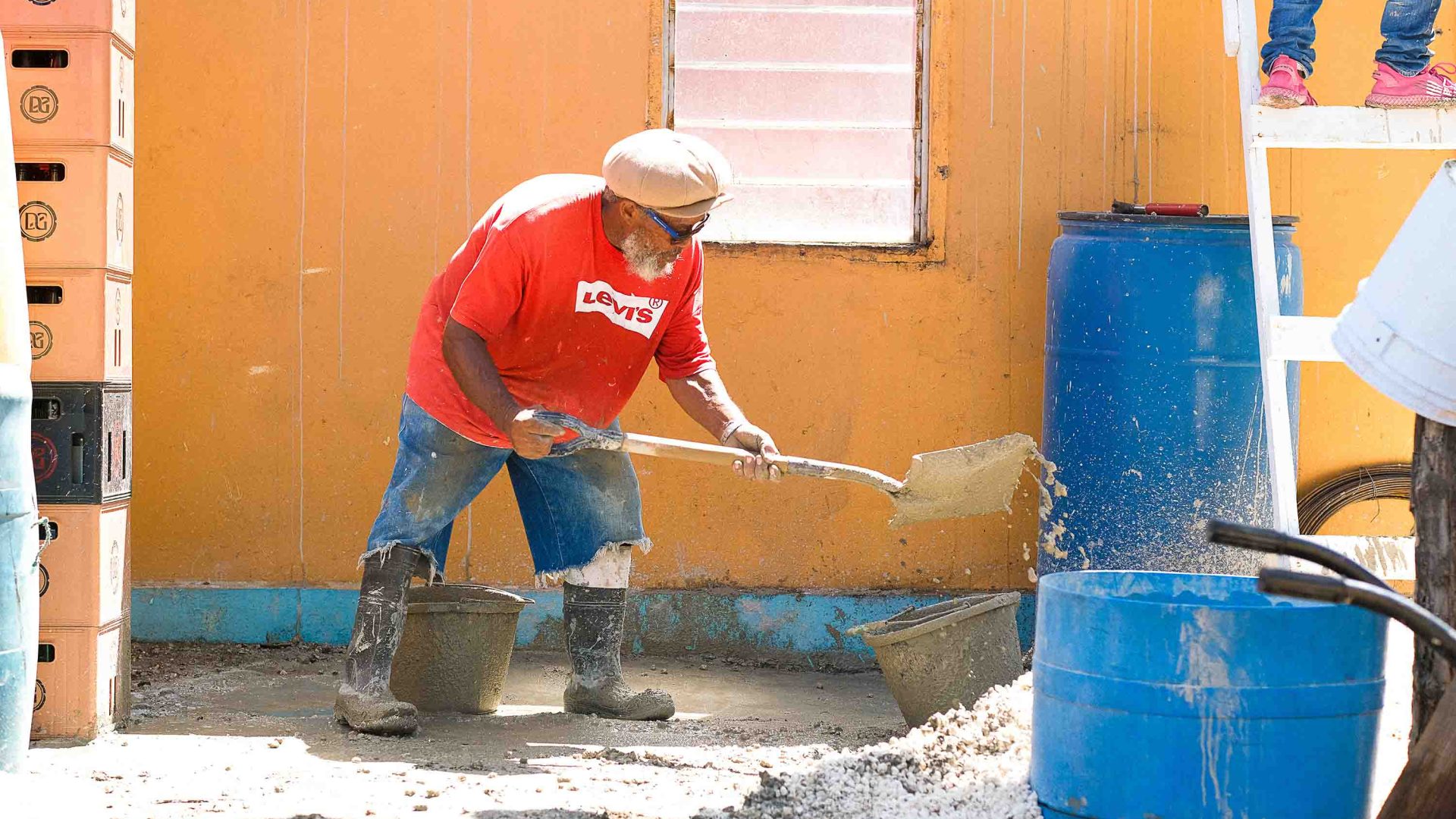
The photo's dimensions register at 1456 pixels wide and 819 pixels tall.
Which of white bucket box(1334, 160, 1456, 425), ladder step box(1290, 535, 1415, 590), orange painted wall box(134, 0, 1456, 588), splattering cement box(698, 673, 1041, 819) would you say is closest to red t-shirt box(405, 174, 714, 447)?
orange painted wall box(134, 0, 1456, 588)

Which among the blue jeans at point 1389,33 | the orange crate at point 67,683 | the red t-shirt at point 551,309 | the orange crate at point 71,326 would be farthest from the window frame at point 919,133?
the orange crate at point 67,683

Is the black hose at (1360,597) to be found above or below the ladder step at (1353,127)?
below

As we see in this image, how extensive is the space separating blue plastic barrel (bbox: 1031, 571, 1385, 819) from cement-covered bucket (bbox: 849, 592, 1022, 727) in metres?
1.10

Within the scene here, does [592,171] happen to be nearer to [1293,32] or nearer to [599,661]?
[599,661]

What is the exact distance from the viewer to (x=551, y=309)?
396cm

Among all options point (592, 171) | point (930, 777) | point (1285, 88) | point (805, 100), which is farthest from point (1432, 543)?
A: point (592, 171)

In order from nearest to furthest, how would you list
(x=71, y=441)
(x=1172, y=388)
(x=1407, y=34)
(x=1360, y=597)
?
(x=1360, y=597) < (x=71, y=441) < (x=1407, y=34) < (x=1172, y=388)

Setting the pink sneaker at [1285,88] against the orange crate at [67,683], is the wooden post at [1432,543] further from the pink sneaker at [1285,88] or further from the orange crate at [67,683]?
the orange crate at [67,683]

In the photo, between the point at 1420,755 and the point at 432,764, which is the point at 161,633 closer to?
the point at 432,764

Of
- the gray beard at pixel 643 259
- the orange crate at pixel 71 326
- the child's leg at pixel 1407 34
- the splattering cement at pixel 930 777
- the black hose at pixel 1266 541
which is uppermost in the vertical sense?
the child's leg at pixel 1407 34

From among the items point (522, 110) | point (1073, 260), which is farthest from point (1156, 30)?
point (522, 110)

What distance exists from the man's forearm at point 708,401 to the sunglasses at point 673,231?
0.50 m

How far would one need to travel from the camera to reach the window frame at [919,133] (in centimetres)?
507

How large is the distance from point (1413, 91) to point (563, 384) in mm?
2347
